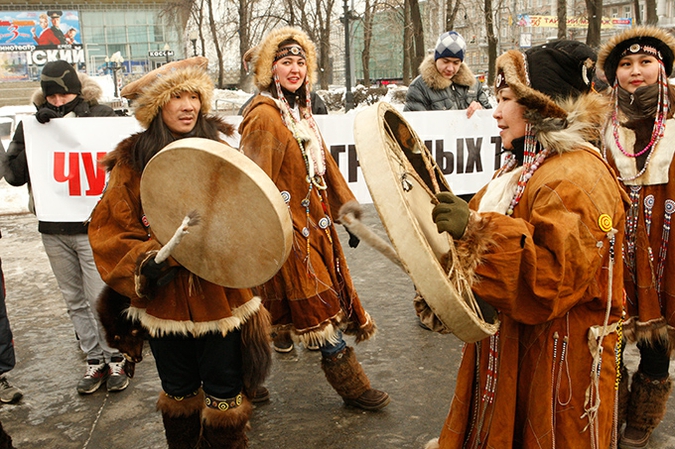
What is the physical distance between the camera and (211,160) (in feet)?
7.75

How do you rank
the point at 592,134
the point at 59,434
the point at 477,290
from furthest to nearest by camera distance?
the point at 59,434 < the point at 592,134 < the point at 477,290

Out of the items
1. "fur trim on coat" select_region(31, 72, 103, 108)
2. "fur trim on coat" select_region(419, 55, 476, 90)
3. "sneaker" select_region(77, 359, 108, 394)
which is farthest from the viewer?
"fur trim on coat" select_region(419, 55, 476, 90)

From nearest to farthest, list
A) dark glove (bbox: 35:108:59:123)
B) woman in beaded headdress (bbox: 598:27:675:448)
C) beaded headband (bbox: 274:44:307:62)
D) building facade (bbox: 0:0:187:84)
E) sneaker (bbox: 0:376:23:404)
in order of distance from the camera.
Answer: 1. woman in beaded headdress (bbox: 598:27:675:448)
2. beaded headband (bbox: 274:44:307:62)
3. sneaker (bbox: 0:376:23:404)
4. dark glove (bbox: 35:108:59:123)
5. building facade (bbox: 0:0:187:84)

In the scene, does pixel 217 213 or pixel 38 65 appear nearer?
pixel 217 213

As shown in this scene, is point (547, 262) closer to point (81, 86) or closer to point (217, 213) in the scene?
point (217, 213)

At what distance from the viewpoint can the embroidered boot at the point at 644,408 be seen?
3.26 meters

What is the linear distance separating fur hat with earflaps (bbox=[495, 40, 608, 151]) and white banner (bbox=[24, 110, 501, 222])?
2.10 m

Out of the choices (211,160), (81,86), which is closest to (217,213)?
(211,160)

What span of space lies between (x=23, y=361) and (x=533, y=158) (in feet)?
13.5

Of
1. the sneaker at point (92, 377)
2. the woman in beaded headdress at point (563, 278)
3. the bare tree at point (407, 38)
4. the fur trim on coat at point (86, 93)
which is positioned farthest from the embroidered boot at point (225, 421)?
the bare tree at point (407, 38)

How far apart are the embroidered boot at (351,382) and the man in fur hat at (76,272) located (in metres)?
1.47

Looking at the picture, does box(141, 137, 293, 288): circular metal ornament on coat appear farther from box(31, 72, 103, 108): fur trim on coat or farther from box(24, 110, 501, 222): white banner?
box(31, 72, 103, 108): fur trim on coat

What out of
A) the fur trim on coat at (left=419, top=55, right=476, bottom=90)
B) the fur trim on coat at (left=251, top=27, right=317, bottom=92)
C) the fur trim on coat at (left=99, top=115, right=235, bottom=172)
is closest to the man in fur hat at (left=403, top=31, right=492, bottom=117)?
the fur trim on coat at (left=419, top=55, right=476, bottom=90)

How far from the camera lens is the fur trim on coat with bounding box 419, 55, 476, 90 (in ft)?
19.0
